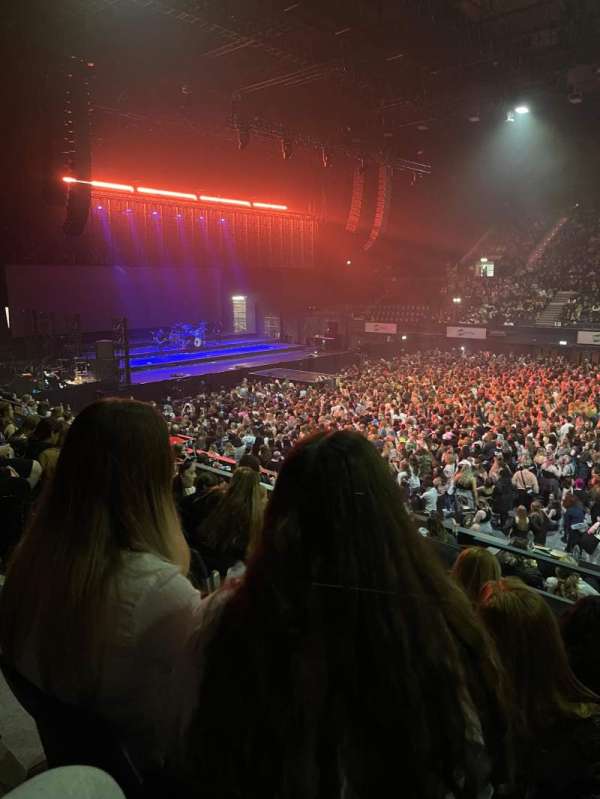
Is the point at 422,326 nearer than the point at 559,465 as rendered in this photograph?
No

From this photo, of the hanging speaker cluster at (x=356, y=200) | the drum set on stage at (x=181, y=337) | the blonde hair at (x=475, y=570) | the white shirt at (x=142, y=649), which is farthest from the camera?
the drum set on stage at (x=181, y=337)

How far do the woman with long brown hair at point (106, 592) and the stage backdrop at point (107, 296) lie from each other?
17958 millimetres

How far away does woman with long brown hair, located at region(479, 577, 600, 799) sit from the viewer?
1386mm

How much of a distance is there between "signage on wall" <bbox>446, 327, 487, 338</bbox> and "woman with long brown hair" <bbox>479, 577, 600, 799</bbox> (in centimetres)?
2298

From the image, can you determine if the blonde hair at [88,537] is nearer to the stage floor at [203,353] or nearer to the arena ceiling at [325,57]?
the arena ceiling at [325,57]

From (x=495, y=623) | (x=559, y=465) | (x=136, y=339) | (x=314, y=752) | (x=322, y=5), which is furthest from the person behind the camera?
(x=136, y=339)

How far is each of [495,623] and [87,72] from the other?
12934 millimetres

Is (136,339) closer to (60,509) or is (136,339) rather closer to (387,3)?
(387,3)

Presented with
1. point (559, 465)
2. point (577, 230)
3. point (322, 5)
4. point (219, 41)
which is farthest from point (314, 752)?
point (577, 230)

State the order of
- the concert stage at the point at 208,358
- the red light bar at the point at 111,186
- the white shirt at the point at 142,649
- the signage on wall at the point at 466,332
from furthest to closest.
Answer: the signage on wall at the point at 466,332 < the concert stage at the point at 208,358 < the red light bar at the point at 111,186 < the white shirt at the point at 142,649

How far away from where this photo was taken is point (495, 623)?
1550 mm

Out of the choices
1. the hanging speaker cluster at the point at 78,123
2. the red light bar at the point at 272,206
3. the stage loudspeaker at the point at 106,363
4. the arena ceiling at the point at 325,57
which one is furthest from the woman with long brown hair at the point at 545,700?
the red light bar at the point at 272,206

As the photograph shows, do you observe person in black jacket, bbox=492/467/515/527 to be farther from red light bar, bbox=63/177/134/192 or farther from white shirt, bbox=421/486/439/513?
red light bar, bbox=63/177/134/192

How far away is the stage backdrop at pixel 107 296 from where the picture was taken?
18.0 meters
